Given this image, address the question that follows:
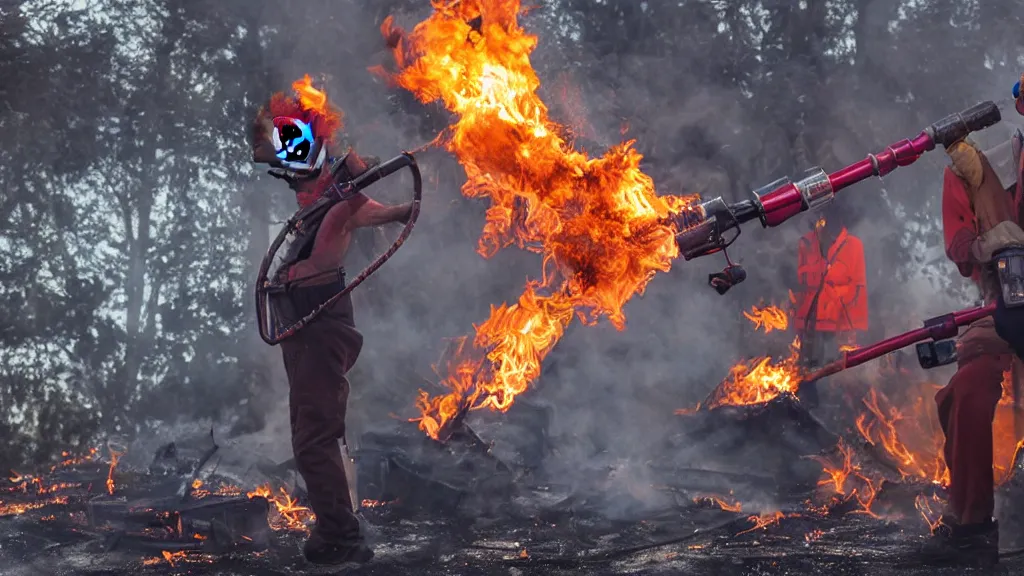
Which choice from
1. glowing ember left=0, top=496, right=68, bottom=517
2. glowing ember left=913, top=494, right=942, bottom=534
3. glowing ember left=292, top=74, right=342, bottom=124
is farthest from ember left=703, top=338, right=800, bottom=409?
glowing ember left=0, top=496, right=68, bottom=517

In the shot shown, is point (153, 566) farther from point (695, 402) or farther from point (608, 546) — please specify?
point (695, 402)

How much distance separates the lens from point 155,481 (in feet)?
33.1

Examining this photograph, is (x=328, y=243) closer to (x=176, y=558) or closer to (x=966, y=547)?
(x=176, y=558)

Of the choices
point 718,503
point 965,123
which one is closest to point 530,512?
point 718,503

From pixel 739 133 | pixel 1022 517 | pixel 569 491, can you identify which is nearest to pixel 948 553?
pixel 1022 517

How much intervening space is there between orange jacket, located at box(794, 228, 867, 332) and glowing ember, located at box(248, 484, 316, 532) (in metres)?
7.80

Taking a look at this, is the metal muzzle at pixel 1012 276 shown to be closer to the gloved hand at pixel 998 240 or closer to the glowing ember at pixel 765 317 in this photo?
the gloved hand at pixel 998 240

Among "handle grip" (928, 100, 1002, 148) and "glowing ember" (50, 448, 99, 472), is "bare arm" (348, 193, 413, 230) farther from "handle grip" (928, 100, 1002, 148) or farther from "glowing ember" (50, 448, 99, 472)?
"glowing ember" (50, 448, 99, 472)

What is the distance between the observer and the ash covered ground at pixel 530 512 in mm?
6453

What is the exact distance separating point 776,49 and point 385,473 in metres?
9.80

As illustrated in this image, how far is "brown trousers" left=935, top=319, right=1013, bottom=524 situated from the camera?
19.9 ft

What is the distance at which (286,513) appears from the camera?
827 cm

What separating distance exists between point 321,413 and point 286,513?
2083mm

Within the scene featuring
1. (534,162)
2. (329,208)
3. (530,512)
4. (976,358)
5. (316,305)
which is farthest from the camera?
(530,512)
